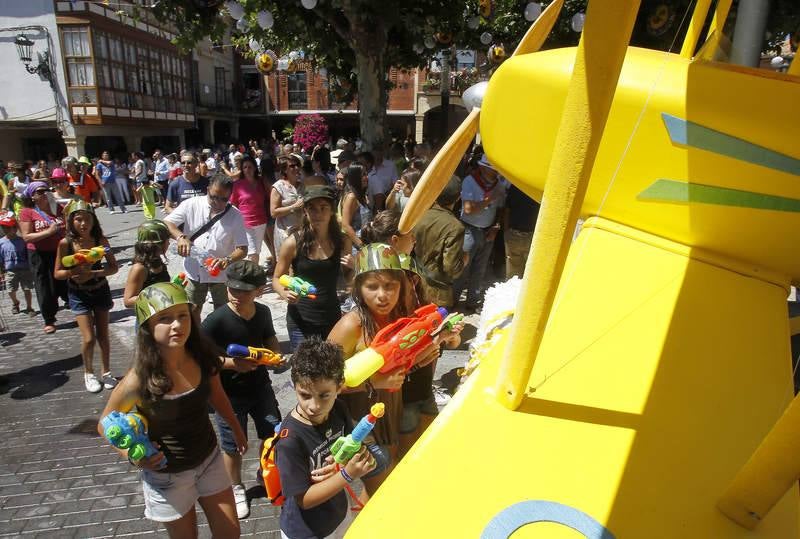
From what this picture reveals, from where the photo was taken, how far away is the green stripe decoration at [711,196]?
4.78 ft

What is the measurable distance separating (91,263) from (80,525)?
208cm

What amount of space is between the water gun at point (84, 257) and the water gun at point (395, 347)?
294 centimetres

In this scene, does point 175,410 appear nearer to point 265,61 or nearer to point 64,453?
point 64,453

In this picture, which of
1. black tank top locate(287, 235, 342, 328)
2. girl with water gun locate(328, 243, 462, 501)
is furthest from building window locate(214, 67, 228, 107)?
girl with water gun locate(328, 243, 462, 501)

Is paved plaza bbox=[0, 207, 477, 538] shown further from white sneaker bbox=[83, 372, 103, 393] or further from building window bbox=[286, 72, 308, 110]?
building window bbox=[286, 72, 308, 110]

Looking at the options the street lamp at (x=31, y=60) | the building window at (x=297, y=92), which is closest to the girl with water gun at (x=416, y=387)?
the street lamp at (x=31, y=60)

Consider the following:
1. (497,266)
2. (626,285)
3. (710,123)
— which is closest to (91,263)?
(626,285)

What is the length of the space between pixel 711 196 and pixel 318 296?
246 cm

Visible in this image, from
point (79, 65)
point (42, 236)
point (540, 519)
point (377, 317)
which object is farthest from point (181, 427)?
point (79, 65)

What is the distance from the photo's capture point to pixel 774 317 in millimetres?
1427

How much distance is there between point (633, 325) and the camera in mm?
1432

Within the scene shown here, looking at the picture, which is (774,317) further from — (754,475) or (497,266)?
(497,266)

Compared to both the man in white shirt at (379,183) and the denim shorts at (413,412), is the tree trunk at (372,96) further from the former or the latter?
the denim shorts at (413,412)

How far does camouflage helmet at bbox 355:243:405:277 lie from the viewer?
2.45 m
